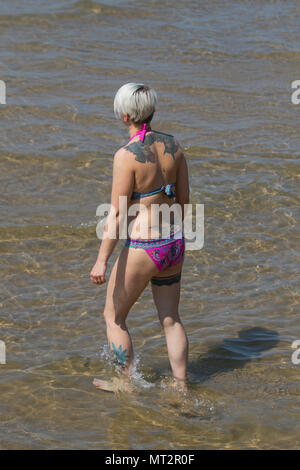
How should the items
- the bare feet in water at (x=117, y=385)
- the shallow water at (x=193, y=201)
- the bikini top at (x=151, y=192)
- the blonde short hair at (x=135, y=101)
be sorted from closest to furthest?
the blonde short hair at (x=135, y=101), the bikini top at (x=151, y=192), the shallow water at (x=193, y=201), the bare feet in water at (x=117, y=385)

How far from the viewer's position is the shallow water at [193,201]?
490 centimetres

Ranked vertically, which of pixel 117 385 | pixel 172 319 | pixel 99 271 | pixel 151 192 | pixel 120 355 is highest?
pixel 151 192

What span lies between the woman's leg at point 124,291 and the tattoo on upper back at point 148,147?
0.60 m

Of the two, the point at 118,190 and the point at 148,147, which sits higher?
the point at 148,147

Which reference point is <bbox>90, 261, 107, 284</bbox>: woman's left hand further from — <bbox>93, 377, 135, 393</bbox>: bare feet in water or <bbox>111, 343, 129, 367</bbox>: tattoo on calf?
<bbox>93, 377, 135, 393</bbox>: bare feet in water

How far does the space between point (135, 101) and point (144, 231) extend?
2.70 ft

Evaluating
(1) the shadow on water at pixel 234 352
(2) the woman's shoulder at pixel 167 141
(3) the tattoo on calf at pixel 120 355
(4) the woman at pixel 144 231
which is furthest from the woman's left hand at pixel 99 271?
(1) the shadow on water at pixel 234 352

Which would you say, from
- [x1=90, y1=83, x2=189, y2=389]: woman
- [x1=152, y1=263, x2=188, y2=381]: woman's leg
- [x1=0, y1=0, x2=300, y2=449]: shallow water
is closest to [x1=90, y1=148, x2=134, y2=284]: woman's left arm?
[x1=90, y1=83, x2=189, y2=389]: woman

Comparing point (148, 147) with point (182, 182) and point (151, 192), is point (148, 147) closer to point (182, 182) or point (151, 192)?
point (151, 192)

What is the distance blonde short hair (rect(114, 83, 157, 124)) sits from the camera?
4418 millimetres

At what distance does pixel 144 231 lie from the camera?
4.66 metres

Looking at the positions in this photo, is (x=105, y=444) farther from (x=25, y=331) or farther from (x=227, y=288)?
(x=227, y=288)

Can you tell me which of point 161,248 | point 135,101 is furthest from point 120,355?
point 135,101

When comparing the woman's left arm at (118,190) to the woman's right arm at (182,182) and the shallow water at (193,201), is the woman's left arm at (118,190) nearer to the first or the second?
the woman's right arm at (182,182)
